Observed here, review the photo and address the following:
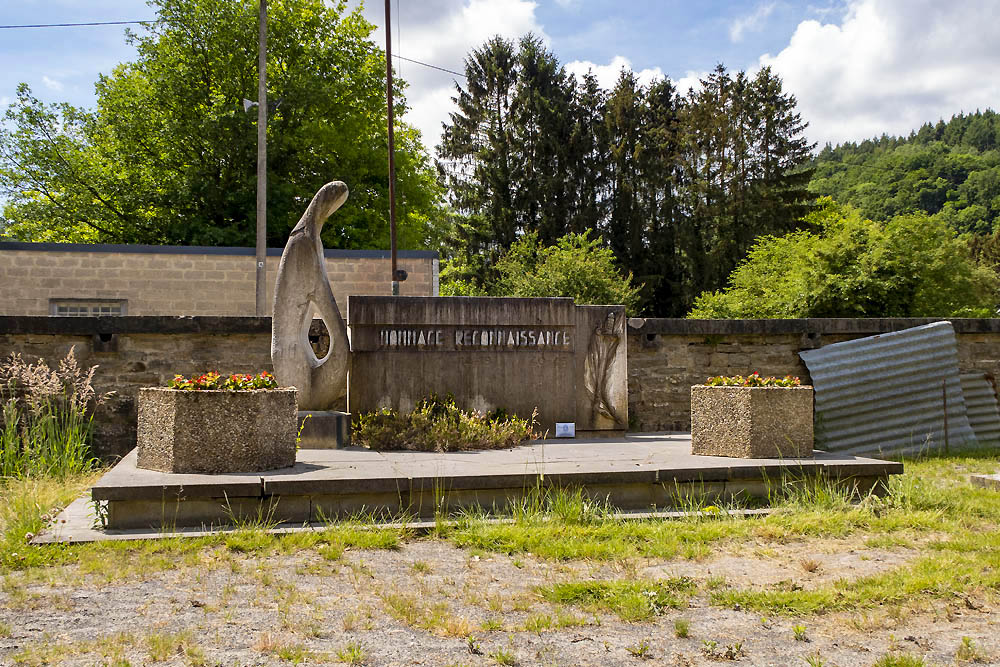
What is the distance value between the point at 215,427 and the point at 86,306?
12316mm

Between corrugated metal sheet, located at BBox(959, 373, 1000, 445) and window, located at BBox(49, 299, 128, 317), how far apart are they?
14.9 meters

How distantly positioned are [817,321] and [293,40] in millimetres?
23535

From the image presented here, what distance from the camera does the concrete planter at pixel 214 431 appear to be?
20.2 feet

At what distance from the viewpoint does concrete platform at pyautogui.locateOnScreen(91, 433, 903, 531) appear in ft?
18.7

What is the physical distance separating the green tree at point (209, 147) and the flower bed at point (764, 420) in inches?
847

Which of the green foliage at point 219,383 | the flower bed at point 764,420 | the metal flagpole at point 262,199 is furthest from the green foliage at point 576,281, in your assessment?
the green foliage at point 219,383

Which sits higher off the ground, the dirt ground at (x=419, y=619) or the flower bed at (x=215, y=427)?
the flower bed at (x=215, y=427)

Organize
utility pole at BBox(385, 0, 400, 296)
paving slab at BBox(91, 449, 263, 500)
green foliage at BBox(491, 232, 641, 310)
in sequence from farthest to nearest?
1. green foliage at BBox(491, 232, 641, 310)
2. utility pole at BBox(385, 0, 400, 296)
3. paving slab at BBox(91, 449, 263, 500)

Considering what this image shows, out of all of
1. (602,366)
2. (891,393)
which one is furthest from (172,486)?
(891,393)

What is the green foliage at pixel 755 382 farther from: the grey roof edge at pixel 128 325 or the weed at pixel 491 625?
the grey roof edge at pixel 128 325

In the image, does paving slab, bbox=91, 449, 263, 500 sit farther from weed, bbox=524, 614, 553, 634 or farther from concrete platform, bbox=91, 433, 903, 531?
weed, bbox=524, 614, 553, 634

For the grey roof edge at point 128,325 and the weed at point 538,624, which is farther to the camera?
the grey roof edge at point 128,325

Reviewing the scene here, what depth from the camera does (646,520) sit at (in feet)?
19.9

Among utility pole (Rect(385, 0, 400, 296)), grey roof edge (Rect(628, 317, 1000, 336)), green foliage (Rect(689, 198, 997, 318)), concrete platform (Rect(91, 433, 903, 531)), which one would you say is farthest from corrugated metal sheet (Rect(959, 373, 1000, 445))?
utility pole (Rect(385, 0, 400, 296))
